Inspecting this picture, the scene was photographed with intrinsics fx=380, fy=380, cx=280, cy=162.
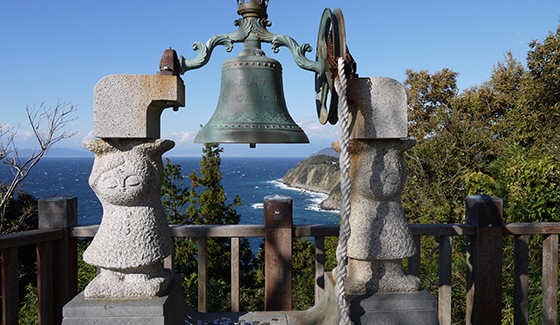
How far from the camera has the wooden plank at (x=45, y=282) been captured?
2639 millimetres

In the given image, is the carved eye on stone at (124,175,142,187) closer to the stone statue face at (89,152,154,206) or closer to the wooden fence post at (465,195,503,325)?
the stone statue face at (89,152,154,206)

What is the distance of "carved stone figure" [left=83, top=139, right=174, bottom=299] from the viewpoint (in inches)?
80.6

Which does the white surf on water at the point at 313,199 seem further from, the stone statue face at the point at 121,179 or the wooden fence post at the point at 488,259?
the stone statue face at the point at 121,179

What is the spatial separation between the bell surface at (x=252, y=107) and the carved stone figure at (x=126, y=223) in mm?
368

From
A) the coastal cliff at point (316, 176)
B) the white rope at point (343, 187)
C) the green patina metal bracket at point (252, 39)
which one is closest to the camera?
the white rope at point (343, 187)

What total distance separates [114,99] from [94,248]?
2.68 ft

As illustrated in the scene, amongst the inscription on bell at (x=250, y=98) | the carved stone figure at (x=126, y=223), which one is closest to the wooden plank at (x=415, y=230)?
the carved stone figure at (x=126, y=223)

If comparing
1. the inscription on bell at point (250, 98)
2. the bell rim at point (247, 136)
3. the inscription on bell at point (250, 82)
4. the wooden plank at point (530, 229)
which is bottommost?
the wooden plank at point (530, 229)

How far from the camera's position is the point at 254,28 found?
2361 mm

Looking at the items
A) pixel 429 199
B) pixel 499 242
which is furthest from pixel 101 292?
pixel 429 199

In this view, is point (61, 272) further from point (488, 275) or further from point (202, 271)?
point (488, 275)

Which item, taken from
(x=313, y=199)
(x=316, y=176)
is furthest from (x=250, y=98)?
(x=316, y=176)

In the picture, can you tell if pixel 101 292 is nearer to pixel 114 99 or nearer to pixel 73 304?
pixel 73 304

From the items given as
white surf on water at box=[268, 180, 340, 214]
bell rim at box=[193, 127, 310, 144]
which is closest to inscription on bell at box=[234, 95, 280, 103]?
bell rim at box=[193, 127, 310, 144]
